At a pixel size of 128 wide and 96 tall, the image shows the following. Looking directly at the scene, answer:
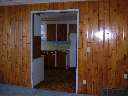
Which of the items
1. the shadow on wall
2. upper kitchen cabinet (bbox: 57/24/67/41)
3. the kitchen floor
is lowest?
the kitchen floor

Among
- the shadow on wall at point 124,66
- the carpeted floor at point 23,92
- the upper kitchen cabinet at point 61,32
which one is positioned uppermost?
the upper kitchen cabinet at point 61,32

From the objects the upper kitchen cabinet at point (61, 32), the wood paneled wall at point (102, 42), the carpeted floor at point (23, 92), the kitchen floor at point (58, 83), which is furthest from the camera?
the upper kitchen cabinet at point (61, 32)

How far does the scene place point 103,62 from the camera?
5.70m

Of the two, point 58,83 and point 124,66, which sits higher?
point 124,66

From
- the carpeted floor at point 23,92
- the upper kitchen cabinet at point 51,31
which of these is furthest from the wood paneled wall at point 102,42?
the upper kitchen cabinet at point 51,31

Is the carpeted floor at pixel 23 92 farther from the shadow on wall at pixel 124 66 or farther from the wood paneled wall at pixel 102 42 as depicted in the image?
the shadow on wall at pixel 124 66

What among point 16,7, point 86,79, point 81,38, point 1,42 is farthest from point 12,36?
point 86,79

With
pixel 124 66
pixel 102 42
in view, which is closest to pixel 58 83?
pixel 102 42

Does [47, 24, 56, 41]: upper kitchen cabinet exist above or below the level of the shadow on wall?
above

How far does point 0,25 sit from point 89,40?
10.1ft

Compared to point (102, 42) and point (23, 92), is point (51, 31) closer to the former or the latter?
point (23, 92)

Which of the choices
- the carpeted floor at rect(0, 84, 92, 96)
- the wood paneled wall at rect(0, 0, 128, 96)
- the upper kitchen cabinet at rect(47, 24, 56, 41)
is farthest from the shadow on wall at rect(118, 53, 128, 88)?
the upper kitchen cabinet at rect(47, 24, 56, 41)

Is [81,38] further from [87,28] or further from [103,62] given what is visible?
[103,62]

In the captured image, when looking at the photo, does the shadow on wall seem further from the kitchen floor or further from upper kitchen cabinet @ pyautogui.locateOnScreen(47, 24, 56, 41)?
upper kitchen cabinet @ pyautogui.locateOnScreen(47, 24, 56, 41)
